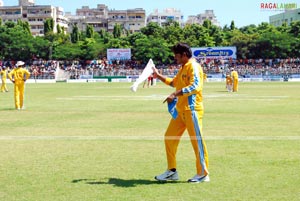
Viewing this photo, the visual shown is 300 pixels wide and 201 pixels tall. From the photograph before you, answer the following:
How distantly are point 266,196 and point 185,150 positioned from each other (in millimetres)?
4181

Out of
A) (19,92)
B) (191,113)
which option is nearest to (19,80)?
(19,92)

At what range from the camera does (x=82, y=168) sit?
954 cm

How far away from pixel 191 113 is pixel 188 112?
0.05 m

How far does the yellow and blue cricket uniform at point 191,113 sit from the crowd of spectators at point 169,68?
66.7m

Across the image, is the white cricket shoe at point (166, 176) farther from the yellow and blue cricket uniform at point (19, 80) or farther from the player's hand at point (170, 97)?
the yellow and blue cricket uniform at point (19, 80)

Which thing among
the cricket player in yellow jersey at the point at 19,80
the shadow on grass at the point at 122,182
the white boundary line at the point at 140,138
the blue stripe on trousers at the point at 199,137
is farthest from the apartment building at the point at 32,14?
the blue stripe on trousers at the point at 199,137

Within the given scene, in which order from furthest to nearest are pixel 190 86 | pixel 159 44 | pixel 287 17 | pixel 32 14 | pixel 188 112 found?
pixel 32 14
pixel 287 17
pixel 159 44
pixel 188 112
pixel 190 86

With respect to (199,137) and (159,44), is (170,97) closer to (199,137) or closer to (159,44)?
(199,137)

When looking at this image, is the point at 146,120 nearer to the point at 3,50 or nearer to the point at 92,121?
the point at 92,121

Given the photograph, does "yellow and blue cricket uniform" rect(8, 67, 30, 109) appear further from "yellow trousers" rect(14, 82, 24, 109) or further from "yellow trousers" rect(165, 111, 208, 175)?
"yellow trousers" rect(165, 111, 208, 175)

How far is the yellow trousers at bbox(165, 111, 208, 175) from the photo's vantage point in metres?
Result: 8.20

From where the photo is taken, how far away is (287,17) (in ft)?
486

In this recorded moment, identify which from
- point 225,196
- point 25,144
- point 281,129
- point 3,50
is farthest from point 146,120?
point 3,50

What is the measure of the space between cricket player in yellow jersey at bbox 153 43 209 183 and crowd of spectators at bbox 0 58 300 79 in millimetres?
66704
